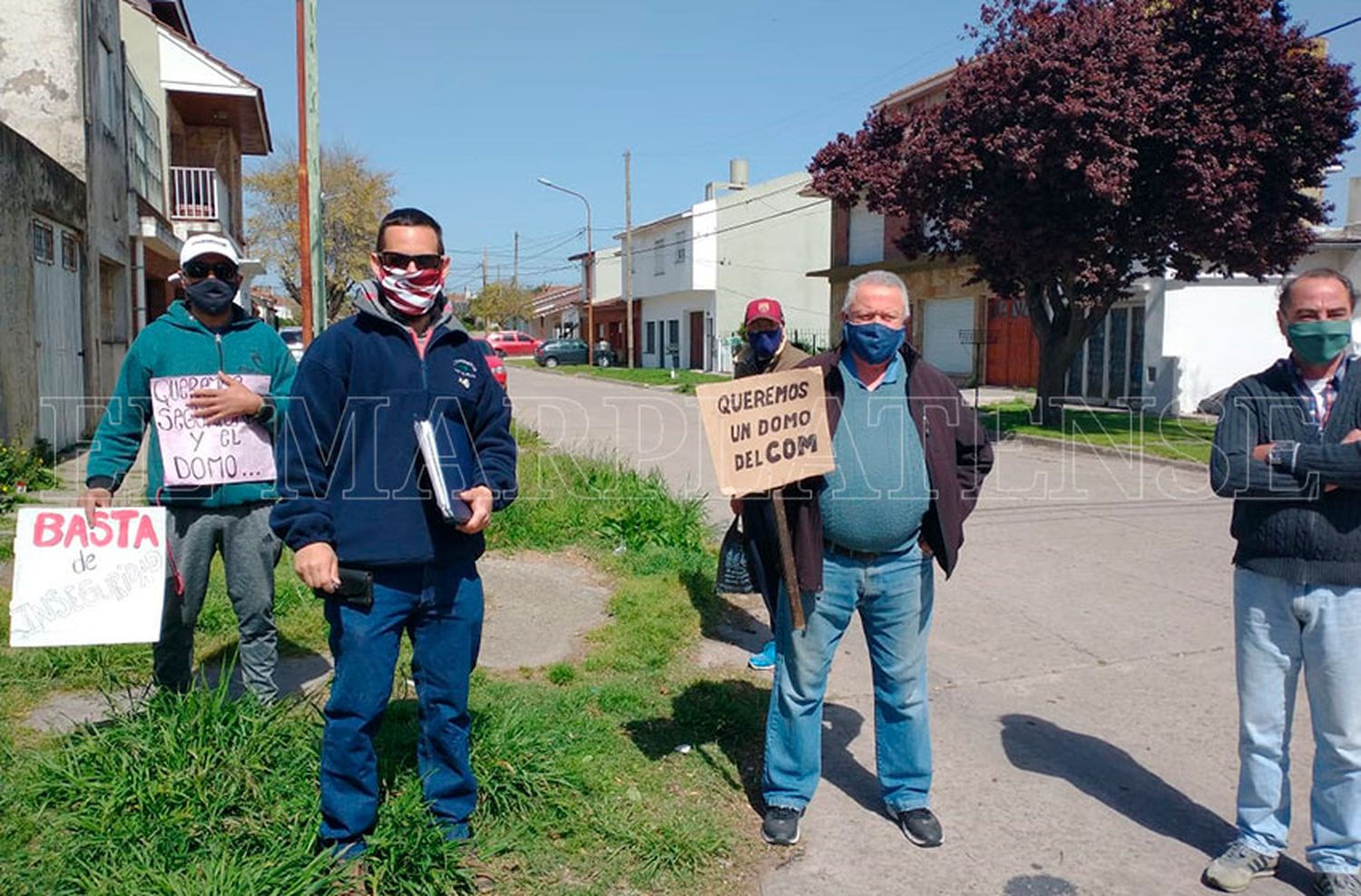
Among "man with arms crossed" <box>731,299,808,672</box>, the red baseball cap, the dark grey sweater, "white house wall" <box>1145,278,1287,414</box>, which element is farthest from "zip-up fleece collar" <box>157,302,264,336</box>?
"white house wall" <box>1145,278,1287,414</box>

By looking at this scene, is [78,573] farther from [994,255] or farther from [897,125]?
[897,125]

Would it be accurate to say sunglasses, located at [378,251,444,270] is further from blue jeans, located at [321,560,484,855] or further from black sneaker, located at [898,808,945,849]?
black sneaker, located at [898,808,945,849]

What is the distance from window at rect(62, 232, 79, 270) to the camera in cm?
1295

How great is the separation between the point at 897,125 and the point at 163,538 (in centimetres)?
1614

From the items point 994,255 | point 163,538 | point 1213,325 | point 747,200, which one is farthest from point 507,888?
point 747,200

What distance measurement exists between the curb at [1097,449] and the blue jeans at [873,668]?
439 inches

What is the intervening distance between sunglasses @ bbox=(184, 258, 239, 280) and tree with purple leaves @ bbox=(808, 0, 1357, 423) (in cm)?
1294

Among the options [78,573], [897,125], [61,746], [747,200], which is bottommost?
[61,746]

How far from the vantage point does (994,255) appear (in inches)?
655

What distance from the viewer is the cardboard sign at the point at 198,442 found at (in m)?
3.99

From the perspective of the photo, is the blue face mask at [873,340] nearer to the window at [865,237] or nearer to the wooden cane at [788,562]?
the wooden cane at [788,562]

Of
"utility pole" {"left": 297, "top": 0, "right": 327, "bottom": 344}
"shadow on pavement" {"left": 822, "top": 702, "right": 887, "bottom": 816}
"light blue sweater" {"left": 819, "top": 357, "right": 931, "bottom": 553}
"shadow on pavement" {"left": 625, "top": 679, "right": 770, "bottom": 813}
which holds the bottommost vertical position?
"shadow on pavement" {"left": 822, "top": 702, "right": 887, "bottom": 816}

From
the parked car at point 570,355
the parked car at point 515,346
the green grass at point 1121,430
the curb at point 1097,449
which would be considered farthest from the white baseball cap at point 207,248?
the parked car at point 515,346

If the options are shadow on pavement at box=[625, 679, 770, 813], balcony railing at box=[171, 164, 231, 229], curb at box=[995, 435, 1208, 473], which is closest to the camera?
shadow on pavement at box=[625, 679, 770, 813]
